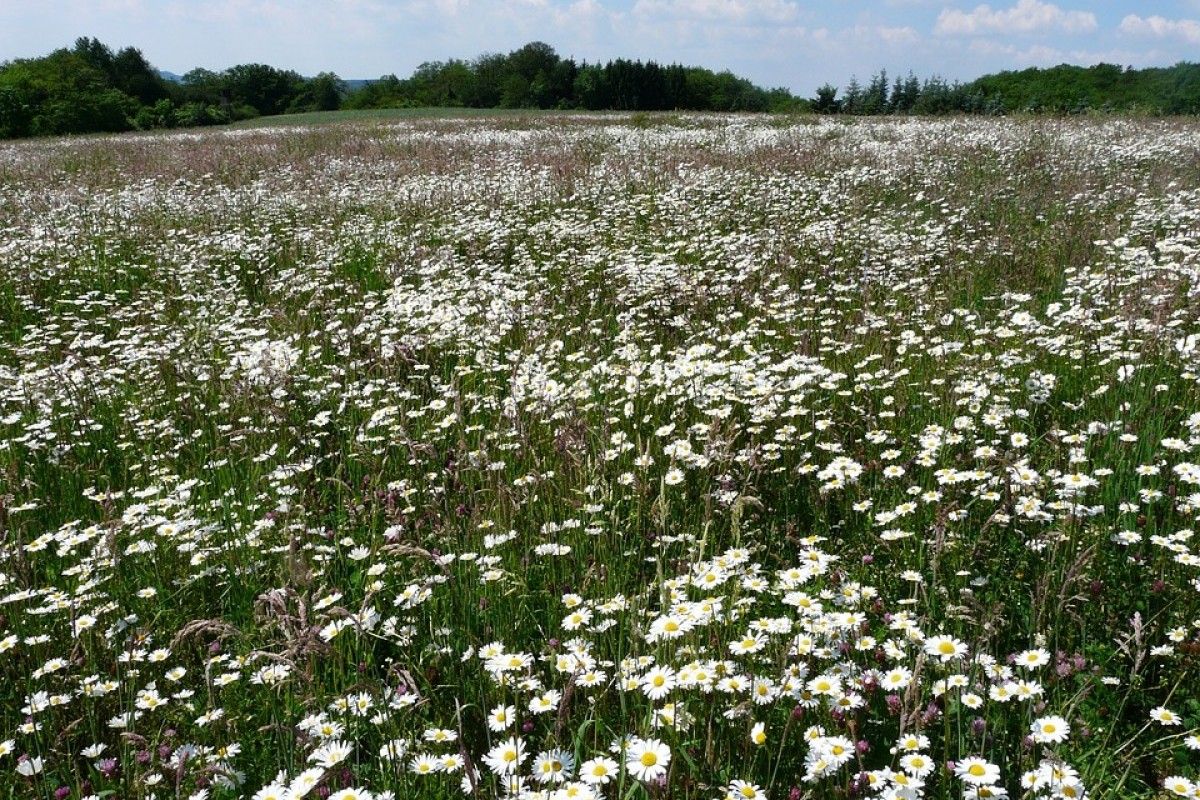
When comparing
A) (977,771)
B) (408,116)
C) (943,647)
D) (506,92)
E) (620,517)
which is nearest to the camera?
(977,771)

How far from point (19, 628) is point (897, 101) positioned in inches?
2415

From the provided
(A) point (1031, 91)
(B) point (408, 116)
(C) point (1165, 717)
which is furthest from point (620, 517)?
(A) point (1031, 91)

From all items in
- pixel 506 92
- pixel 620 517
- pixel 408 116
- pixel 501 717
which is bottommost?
pixel 501 717

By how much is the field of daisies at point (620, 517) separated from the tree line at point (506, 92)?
19.2m

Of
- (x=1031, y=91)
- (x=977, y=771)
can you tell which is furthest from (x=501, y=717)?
(x=1031, y=91)

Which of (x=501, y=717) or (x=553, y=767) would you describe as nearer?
(x=553, y=767)

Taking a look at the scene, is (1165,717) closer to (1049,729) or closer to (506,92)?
(1049,729)

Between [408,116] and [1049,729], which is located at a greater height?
[408,116]

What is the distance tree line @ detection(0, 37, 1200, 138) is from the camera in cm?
4175

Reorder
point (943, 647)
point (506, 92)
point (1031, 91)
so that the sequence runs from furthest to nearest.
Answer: point (506, 92) → point (1031, 91) → point (943, 647)

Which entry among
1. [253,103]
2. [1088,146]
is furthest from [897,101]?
[253,103]

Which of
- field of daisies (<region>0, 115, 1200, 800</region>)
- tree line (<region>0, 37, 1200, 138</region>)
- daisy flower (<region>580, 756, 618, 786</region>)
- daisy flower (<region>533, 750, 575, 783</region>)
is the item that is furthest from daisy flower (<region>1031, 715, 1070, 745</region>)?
tree line (<region>0, 37, 1200, 138</region>)

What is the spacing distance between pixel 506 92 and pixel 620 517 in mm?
102702

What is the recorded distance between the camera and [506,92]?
319 ft
